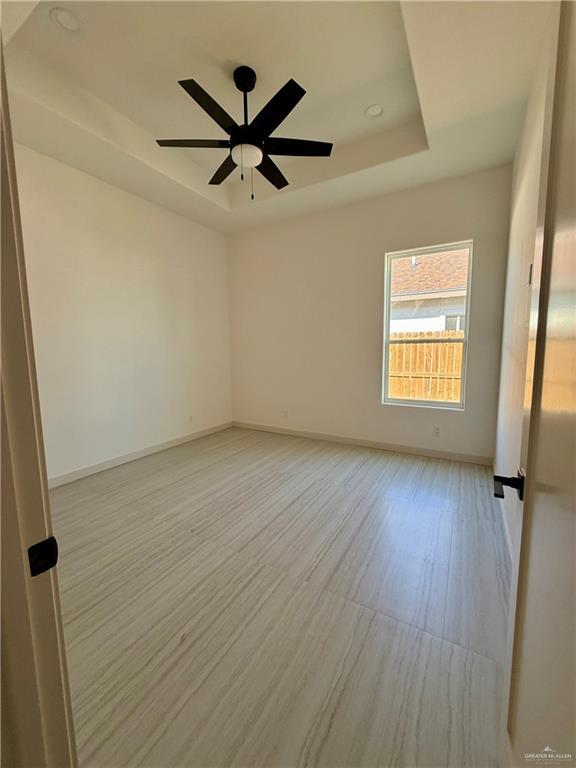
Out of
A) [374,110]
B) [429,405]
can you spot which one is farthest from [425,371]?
[374,110]

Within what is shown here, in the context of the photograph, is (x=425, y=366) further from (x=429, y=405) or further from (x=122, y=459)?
(x=122, y=459)

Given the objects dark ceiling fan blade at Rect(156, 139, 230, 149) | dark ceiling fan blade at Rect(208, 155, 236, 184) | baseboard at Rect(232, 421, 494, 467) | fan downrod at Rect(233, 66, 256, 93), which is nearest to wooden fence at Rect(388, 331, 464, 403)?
baseboard at Rect(232, 421, 494, 467)

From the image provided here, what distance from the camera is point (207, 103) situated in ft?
6.49

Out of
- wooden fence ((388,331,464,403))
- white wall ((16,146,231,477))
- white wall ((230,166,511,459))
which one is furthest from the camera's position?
wooden fence ((388,331,464,403))

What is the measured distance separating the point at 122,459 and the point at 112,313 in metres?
1.71

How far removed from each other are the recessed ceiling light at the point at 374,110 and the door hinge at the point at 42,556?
3646mm

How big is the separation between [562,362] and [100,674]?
195cm

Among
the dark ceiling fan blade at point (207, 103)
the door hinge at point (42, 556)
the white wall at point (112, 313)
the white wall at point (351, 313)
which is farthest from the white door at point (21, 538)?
the white wall at point (351, 313)

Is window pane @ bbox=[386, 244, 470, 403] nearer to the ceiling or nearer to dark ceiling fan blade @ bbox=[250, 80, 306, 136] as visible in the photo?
the ceiling

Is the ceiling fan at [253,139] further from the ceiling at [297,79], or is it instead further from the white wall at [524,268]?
the white wall at [524,268]

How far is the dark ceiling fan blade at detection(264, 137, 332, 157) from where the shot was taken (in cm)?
226

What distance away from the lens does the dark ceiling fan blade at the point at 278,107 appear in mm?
1849

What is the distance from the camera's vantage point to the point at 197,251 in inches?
175

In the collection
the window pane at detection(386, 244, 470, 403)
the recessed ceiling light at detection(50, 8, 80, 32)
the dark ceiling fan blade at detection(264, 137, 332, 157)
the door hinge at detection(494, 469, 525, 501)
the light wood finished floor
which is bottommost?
the light wood finished floor
